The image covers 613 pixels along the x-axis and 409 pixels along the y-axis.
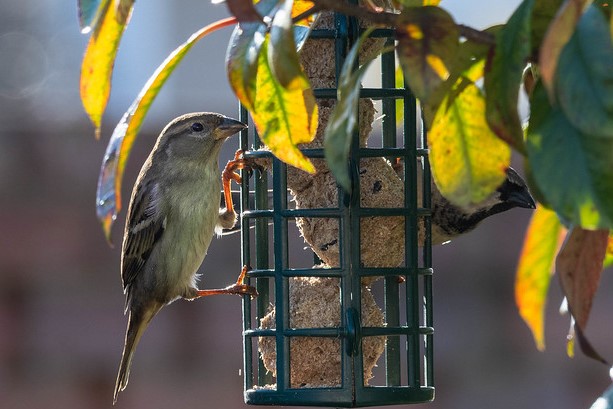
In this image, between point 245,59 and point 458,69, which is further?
point 245,59

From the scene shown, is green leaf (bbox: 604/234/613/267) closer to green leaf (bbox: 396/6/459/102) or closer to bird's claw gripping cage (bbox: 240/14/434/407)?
green leaf (bbox: 396/6/459/102)

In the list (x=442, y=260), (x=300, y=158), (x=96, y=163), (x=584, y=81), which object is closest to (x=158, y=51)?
(x=96, y=163)

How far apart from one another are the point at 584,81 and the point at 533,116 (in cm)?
17

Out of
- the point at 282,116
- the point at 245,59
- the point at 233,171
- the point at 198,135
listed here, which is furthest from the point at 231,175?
the point at 245,59

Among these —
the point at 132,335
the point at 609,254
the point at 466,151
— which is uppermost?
the point at 466,151

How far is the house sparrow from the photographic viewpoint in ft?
11.8

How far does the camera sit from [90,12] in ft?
5.86

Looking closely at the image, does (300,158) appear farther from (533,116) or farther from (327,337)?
(327,337)

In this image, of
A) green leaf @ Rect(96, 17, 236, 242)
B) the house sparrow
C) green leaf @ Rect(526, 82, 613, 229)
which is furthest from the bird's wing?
green leaf @ Rect(526, 82, 613, 229)

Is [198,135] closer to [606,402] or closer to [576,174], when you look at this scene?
[606,402]

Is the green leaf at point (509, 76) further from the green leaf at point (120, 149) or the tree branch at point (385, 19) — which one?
the green leaf at point (120, 149)

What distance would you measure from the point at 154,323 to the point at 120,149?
4.87 meters

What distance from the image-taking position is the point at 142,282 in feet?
15.5

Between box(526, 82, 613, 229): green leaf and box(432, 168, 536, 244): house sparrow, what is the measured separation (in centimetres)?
207
